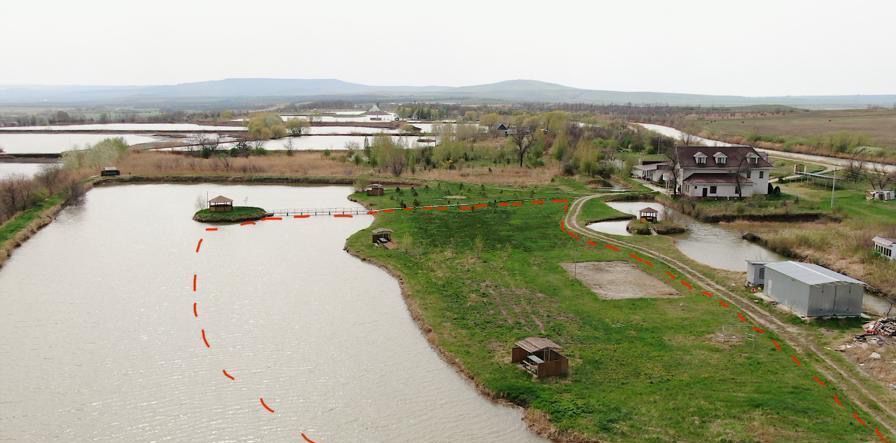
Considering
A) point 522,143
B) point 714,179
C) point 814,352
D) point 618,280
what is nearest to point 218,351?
point 618,280

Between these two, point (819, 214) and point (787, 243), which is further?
point (819, 214)

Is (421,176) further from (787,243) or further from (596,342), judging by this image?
(596,342)

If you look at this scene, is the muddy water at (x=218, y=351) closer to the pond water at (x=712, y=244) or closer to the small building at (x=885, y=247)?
the pond water at (x=712, y=244)

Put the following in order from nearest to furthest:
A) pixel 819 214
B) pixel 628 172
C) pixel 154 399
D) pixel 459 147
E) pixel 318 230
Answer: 1. pixel 154 399
2. pixel 318 230
3. pixel 819 214
4. pixel 628 172
5. pixel 459 147

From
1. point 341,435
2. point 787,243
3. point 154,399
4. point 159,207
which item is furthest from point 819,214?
point 159,207

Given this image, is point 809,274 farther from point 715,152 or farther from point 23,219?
point 23,219

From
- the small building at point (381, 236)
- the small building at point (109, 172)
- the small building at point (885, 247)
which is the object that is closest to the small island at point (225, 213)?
the small building at point (381, 236)
